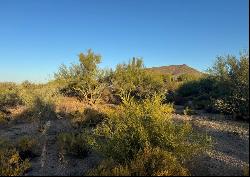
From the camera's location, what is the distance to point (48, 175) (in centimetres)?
1224

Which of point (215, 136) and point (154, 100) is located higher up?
point (154, 100)

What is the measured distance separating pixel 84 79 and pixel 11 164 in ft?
66.4

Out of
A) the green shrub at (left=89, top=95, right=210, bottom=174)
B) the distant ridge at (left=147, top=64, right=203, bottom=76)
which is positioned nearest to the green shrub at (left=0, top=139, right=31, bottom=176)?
the green shrub at (left=89, top=95, right=210, bottom=174)

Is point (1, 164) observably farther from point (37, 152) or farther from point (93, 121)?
point (93, 121)

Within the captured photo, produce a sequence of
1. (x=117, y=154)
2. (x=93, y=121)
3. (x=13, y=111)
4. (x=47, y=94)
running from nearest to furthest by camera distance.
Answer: (x=117, y=154) → (x=93, y=121) → (x=47, y=94) → (x=13, y=111)

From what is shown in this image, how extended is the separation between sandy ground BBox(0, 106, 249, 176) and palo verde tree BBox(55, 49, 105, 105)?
12148 mm

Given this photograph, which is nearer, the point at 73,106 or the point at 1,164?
the point at 1,164

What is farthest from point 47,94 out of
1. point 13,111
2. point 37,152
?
point 37,152

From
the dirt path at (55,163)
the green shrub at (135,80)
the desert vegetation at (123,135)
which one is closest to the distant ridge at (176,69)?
the green shrub at (135,80)

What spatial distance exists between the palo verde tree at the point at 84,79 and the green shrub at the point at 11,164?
1833 cm

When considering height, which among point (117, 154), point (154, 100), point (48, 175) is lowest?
point (48, 175)

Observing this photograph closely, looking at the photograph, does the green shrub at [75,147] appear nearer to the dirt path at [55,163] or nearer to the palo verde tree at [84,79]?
the dirt path at [55,163]

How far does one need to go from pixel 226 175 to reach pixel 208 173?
0.57 m

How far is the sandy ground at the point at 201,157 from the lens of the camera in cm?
1041
